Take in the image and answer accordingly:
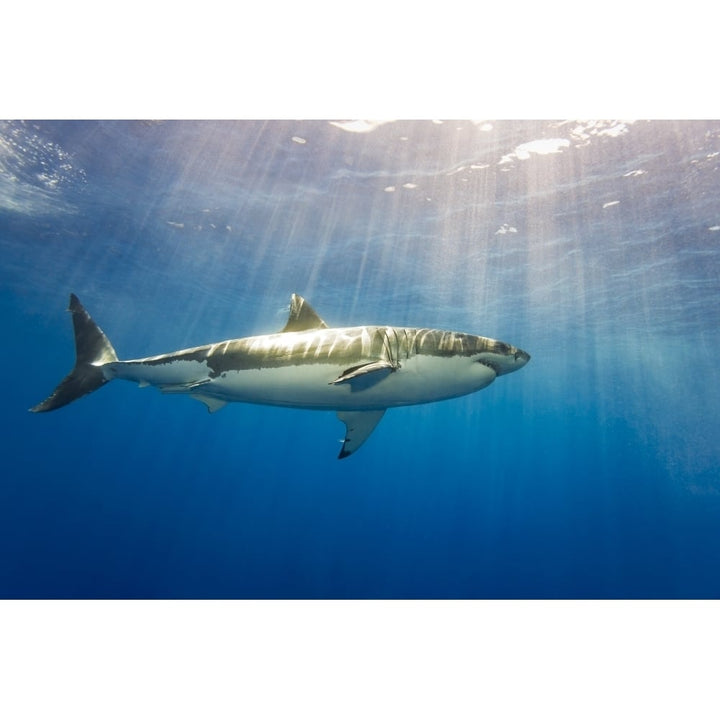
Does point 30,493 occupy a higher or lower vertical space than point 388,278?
lower

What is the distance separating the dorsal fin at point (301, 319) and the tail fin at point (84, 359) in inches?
114

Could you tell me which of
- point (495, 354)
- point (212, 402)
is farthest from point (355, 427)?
point (495, 354)

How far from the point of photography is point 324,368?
4957 millimetres

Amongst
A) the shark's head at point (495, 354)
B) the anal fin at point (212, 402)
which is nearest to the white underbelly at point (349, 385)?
the shark's head at point (495, 354)

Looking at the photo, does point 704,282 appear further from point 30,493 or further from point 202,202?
point 30,493

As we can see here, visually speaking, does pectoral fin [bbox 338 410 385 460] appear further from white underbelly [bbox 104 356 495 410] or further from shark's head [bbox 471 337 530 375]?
shark's head [bbox 471 337 530 375]

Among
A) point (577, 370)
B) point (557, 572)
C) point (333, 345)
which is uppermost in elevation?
point (577, 370)

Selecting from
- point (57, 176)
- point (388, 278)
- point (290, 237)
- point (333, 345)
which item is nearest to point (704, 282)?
point (388, 278)

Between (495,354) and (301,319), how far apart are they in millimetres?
2793

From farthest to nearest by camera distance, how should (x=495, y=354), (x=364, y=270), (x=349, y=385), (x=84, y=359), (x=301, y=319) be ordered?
(x=364, y=270)
(x=84, y=359)
(x=301, y=319)
(x=349, y=385)
(x=495, y=354)

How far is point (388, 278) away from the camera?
22.5m

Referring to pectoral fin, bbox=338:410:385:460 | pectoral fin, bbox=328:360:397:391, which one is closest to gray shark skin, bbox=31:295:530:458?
pectoral fin, bbox=328:360:397:391

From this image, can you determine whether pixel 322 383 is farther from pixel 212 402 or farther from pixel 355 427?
pixel 212 402

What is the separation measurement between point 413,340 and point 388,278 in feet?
59.6
